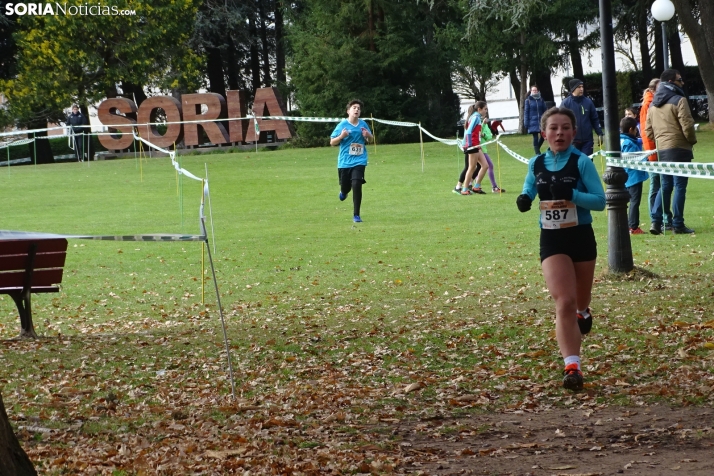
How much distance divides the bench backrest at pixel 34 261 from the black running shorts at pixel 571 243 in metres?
4.64

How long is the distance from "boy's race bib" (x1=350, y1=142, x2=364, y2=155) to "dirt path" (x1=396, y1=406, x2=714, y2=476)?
11.6 metres

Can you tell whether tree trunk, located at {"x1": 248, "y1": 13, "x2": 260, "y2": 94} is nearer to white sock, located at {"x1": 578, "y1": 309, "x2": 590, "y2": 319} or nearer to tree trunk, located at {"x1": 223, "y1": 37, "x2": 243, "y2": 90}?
tree trunk, located at {"x1": 223, "y1": 37, "x2": 243, "y2": 90}

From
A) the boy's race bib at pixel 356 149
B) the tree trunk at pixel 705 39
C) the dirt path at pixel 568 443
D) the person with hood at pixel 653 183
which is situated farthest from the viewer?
the tree trunk at pixel 705 39

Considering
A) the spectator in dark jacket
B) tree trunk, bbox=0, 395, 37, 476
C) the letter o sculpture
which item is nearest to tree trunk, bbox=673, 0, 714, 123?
the letter o sculpture

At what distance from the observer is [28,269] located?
9.99 meters

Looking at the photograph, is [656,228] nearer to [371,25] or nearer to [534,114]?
[534,114]

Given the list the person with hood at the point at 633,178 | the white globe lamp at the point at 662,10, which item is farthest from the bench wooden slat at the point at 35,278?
the white globe lamp at the point at 662,10

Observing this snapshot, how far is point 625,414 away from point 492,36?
35938mm

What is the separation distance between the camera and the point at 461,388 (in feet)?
23.9

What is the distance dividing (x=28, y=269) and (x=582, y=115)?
14061mm

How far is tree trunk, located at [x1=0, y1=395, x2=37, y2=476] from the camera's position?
14.5ft

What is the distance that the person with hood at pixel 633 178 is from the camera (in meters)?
15.9

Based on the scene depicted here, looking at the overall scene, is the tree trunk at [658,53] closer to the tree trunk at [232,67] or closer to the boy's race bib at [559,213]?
the tree trunk at [232,67]

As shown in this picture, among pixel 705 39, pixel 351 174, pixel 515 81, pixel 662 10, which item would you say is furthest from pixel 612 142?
pixel 515 81
